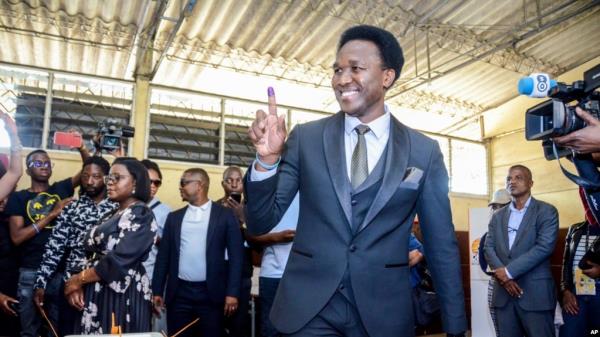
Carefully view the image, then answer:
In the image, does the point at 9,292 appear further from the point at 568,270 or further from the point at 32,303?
the point at 568,270

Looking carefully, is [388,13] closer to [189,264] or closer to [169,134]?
[169,134]

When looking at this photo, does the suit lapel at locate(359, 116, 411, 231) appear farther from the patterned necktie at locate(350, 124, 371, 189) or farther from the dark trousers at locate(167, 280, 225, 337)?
the dark trousers at locate(167, 280, 225, 337)

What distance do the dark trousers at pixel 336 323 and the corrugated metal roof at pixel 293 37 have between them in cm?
608

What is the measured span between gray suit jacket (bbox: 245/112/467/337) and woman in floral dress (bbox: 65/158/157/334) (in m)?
1.45

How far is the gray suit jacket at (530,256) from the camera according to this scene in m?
3.84

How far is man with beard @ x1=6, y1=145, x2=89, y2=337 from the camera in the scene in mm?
3941

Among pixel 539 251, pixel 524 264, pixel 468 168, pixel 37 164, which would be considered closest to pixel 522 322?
pixel 524 264

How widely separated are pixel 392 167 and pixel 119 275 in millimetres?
1801

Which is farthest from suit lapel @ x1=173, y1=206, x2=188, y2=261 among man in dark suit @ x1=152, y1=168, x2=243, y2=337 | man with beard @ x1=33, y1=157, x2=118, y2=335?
man with beard @ x1=33, y1=157, x2=118, y2=335

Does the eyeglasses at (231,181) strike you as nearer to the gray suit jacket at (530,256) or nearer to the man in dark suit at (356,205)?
the gray suit jacket at (530,256)

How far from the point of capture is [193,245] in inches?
148

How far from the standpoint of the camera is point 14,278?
4.07 m

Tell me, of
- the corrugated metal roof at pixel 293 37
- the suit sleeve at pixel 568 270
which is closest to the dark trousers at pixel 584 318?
the suit sleeve at pixel 568 270

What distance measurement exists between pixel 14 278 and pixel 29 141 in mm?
5492
